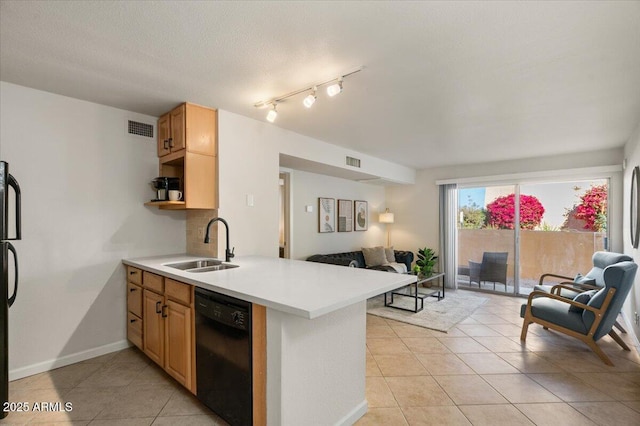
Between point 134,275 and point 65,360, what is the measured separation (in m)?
0.91

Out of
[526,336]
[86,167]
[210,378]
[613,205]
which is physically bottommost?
[526,336]

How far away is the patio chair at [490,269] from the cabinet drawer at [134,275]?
5.71m

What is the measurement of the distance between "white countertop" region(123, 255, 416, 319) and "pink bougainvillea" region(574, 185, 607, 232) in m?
4.64

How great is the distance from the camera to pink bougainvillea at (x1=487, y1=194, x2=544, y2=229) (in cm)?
529

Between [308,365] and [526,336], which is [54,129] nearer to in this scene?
[308,365]

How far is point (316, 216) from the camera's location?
5293 mm

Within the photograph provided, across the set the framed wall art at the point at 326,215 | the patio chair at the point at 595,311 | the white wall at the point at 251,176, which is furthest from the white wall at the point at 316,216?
the patio chair at the point at 595,311

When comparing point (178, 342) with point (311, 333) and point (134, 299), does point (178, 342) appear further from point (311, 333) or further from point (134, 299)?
point (311, 333)

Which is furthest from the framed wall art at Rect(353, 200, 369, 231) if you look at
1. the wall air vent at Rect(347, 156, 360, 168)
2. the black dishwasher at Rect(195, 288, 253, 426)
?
the black dishwasher at Rect(195, 288, 253, 426)

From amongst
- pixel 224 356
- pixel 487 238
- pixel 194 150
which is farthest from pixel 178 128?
pixel 487 238

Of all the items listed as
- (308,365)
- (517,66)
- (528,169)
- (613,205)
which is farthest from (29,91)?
(613,205)

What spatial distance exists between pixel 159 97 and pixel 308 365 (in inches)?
103

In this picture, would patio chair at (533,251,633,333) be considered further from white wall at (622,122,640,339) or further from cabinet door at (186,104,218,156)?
cabinet door at (186,104,218,156)

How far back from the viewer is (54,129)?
263 cm
